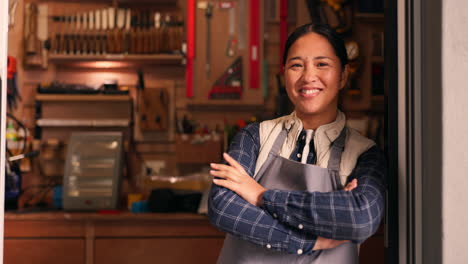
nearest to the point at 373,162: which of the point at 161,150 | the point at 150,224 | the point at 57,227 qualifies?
the point at 150,224

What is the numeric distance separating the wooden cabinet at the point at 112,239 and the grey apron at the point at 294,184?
5.62 ft

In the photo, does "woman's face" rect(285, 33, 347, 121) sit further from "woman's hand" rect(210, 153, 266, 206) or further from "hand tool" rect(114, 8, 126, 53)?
"hand tool" rect(114, 8, 126, 53)

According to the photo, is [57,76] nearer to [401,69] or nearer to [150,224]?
[150,224]

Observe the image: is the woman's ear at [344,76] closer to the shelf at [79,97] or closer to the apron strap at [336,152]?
the apron strap at [336,152]

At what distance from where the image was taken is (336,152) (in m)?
1.46

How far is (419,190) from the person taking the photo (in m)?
1.30

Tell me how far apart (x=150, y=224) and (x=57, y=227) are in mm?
591

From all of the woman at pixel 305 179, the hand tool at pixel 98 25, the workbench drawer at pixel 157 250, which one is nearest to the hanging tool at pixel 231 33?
the hand tool at pixel 98 25

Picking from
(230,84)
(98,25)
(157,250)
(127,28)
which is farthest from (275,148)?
(98,25)

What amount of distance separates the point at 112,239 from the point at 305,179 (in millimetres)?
2101

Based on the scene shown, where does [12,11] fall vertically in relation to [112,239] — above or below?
above

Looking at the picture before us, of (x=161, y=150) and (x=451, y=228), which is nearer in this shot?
(x=451, y=228)

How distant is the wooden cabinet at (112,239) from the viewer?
3.19 metres

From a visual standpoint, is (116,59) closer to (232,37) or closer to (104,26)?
(104,26)
